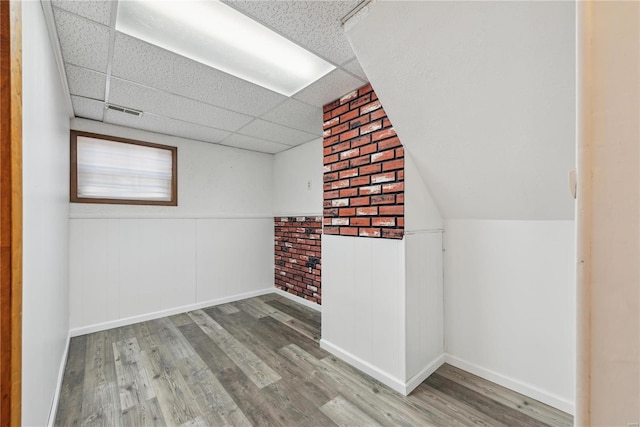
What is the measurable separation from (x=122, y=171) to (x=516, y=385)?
4.46 meters

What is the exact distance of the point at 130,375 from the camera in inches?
87.7

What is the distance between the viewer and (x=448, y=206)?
2270 mm

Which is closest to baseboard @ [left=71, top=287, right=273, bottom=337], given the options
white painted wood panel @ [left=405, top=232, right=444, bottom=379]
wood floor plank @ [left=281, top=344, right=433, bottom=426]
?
wood floor plank @ [left=281, top=344, right=433, bottom=426]

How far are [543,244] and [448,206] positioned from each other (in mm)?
675

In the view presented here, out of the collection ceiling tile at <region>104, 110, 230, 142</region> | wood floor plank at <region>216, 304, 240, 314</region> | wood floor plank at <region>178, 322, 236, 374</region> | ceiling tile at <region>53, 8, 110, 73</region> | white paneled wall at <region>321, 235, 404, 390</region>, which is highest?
ceiling tile at <region>53, 8, 110, 73</region>

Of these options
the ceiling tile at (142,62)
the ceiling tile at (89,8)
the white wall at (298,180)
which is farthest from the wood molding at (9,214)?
the white wall at (298,180)

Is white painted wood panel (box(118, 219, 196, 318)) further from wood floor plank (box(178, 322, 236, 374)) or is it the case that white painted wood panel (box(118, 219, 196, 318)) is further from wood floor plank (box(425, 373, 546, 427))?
wood floor plank (box(425, 373, 546, 427))

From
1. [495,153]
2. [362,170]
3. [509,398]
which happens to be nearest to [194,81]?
[362,170]

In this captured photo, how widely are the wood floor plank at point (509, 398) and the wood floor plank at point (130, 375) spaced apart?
2315mm

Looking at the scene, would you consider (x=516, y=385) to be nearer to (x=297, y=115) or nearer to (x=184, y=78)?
(x=297, y=115)

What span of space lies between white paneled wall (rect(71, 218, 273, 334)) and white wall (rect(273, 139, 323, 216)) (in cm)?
55

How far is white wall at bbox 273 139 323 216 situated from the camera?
148 inches

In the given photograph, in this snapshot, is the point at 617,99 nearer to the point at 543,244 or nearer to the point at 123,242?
the point at 543,244

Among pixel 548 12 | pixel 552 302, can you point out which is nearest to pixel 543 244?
pixel 552 302
